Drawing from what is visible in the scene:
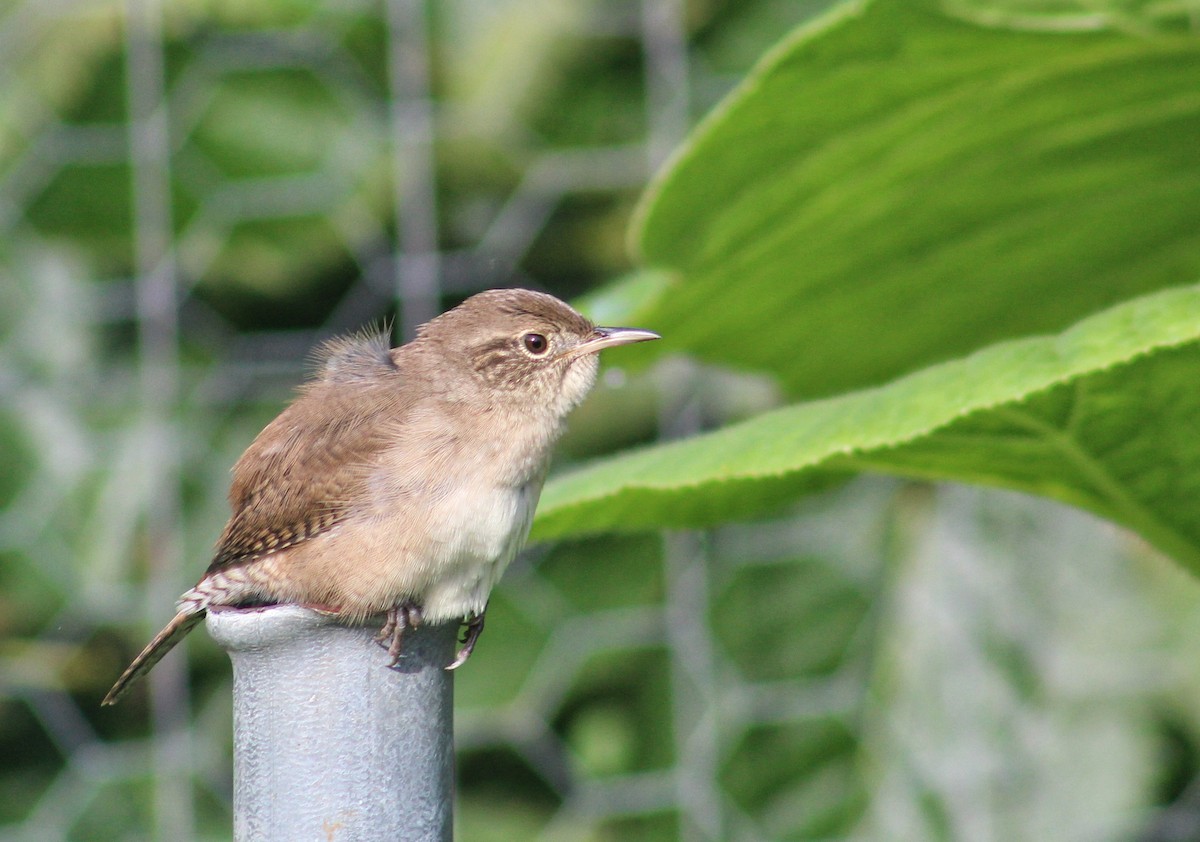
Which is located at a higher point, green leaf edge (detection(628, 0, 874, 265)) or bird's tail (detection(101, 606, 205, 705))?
green leaf edge (detection(628, 0, 874, 265))

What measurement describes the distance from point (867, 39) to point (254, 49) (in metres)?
1.75

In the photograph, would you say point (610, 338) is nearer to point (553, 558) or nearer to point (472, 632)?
point (472, 632)

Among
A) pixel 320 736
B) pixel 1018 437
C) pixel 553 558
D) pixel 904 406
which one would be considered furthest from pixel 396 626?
pixel 553 558

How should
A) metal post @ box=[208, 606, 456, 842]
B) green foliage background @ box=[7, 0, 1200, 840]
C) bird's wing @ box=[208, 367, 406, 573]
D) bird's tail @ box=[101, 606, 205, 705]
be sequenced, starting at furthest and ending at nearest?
green foliage background @ box=[7, 0, 1200, 840], bird's wing @ box=[208, 367, 406, 573], bird's tail @ box=[101, 606, 205, 705], metal post @ box=[208, 606, 456, 842]

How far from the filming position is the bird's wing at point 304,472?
1.30 metres

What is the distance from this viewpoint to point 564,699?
2879mm

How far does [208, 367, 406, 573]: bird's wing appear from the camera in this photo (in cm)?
130

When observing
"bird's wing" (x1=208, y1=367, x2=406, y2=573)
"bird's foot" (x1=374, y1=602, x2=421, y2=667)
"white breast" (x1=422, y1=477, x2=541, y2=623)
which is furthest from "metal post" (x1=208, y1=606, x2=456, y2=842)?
"bird's wing" (x1=208, y1=367, x2=406, y2=573)

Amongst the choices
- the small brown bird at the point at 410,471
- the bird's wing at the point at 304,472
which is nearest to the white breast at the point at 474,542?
the small brown bird at the point at 410,471

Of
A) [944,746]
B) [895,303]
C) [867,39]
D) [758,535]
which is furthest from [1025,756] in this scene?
[867,39]

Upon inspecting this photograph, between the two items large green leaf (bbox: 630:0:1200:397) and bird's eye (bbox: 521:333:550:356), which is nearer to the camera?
large green leaf (bbox: 630:0:1200:397)

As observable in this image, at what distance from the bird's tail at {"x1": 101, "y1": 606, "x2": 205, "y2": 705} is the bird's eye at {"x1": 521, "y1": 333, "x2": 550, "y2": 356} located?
1.62ft

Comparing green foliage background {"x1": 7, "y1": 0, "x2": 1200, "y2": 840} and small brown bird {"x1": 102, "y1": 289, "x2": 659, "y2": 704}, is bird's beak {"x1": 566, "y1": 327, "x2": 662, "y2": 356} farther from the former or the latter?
green foliage background {"x1": 7, "y1": 0, "x2": 1200, "y2": 840}

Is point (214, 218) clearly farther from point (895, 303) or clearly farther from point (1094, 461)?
point (1094, 461)
